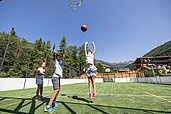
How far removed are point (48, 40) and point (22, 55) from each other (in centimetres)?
2200

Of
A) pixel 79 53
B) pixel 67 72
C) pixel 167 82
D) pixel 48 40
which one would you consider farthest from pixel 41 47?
pixel 167 82

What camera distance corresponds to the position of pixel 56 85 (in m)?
3.03

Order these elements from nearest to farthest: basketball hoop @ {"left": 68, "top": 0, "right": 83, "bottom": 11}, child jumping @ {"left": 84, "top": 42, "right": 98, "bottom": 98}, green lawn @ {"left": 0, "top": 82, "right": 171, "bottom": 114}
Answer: green lawn @ {"left": 0, "top": 82, "right": 171, "bottom": 114} < child jumping @ {"left": 84, "top": 42, "right": 98, "bottom": 98} < basketball hoop @ {"left": 68, "top": 0, "right": 83, "bottom": 11}

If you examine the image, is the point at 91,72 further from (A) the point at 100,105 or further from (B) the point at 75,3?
(B) the point at 75,3

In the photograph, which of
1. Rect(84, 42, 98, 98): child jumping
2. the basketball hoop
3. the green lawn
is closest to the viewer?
the green lawn

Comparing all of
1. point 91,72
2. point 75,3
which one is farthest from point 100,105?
point 75,3

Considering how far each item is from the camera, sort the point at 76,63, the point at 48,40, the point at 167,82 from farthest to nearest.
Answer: the point at 76,63
the point at 48,40
the point at 167,82

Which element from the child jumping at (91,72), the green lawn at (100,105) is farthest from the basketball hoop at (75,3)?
the green lawn at (100,105)

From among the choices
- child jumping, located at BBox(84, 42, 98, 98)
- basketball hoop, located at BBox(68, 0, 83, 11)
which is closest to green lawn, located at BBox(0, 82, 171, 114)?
child jumping, located at BBox(84, 42, 98, 98)

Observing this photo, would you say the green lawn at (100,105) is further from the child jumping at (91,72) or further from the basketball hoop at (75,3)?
the basketball hoop at (75,3)

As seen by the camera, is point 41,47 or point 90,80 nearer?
point 90,80

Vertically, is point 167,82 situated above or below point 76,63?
below

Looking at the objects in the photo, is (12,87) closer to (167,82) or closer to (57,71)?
(57,71)

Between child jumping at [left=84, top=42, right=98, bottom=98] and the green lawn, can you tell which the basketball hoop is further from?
the green lawn
